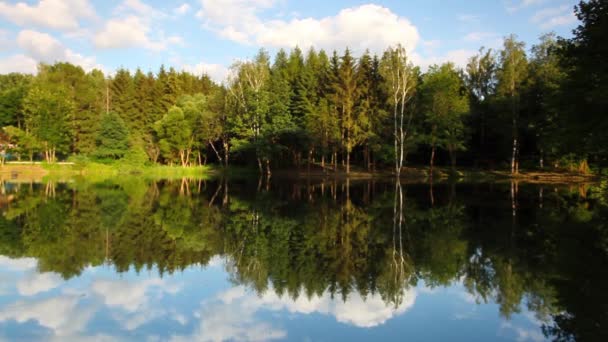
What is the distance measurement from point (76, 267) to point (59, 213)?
10205mm

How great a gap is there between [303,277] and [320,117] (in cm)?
4199

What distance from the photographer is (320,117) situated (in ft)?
168

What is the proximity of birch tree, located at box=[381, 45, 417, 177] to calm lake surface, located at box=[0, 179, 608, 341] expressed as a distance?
2813 cm

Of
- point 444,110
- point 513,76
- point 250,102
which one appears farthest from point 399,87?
point 250,102

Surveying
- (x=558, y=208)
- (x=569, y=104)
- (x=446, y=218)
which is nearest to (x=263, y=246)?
(x=446, y=218)

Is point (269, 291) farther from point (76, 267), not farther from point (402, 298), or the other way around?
point (76, 267)

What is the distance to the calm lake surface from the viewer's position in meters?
7.54

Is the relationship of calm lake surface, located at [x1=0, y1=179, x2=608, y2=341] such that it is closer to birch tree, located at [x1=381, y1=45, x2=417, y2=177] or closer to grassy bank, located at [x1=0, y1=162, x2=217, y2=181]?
birch tree, located at [x1=381, y1=45, x2=417, y2=177]

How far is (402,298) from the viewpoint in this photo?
356 inches

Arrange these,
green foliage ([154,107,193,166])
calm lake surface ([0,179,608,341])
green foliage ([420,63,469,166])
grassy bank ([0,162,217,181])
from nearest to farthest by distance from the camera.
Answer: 1. calm lake surface ([0,179,608,341])
2. green foliage ([420,63,469,166])
3. grassy bank ([0,162,217,181])
4. green foliage ([154,107,193,166])

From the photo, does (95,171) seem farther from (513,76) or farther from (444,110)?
(513,76)

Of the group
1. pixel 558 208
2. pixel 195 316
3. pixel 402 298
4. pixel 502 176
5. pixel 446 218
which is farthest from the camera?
pixel 502 176

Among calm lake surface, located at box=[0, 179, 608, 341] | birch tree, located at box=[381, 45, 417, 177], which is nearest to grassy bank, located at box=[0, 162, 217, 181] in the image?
birch tree, located at box=[381, 45, 417, 177]

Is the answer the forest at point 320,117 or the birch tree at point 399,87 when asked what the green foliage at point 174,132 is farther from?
the birch tree at point 399,87
